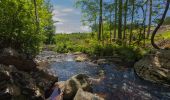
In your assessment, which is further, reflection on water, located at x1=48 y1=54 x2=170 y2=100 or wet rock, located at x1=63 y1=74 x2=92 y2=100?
reflection on water, located at x1=48 y1=54 x2=170 y2=100

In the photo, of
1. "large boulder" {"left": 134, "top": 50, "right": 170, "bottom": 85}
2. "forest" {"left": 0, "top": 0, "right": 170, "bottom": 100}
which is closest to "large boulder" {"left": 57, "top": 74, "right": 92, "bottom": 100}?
"forest" {"left": 0, "top": 0, "right": 170, "bottom": 100}

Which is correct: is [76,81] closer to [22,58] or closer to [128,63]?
[22,58]

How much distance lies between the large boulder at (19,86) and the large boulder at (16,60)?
122 cm

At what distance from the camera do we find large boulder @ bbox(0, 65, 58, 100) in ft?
58.5

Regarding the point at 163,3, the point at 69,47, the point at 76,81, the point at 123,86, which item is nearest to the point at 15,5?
the point at 76,81

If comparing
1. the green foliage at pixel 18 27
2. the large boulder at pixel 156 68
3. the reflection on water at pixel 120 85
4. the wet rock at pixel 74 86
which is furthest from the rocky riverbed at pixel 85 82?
the green foliage at pixel 18 27

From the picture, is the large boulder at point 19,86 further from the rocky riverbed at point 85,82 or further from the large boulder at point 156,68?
the large boulder at point 156,68

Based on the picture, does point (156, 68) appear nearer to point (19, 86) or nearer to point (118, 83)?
point (118, 83)

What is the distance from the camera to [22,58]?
878 inches

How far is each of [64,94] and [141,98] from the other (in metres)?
5.70

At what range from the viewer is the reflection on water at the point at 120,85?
21.8 meters

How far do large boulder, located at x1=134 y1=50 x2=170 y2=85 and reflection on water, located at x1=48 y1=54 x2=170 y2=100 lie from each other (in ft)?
2.78

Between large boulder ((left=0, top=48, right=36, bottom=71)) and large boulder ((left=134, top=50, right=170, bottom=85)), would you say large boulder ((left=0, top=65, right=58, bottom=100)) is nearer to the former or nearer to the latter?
large boulder ((left=0, top=48, right=36, bottom=71))

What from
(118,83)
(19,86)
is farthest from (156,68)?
(19,86)
